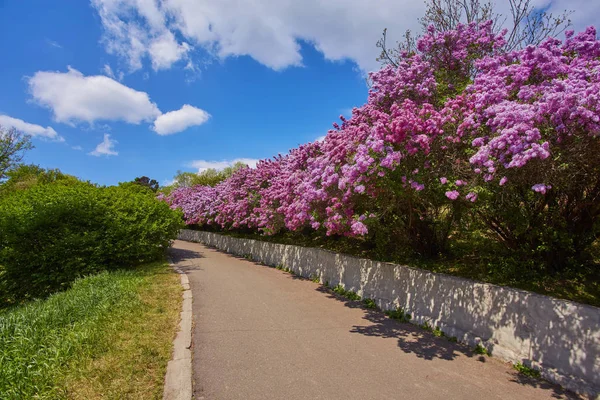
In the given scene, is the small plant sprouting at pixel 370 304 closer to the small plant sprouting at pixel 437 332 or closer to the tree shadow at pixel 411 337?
the tree shadow at pixel 411 337

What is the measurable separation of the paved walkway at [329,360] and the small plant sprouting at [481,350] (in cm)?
12

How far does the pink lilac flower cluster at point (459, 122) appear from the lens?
4.09 m

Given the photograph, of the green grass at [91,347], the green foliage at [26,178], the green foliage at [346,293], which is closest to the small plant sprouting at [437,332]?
the green foliage at [346,293]

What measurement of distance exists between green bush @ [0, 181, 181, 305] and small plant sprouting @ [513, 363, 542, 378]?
11081 millimetres

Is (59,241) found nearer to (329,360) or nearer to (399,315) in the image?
(329,360)

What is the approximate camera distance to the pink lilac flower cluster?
4094mm

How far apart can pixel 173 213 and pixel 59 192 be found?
403 centimetres

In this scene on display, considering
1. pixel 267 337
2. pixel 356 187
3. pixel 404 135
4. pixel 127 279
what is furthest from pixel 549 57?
pixel 127 279

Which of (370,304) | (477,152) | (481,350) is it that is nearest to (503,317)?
(481,350)

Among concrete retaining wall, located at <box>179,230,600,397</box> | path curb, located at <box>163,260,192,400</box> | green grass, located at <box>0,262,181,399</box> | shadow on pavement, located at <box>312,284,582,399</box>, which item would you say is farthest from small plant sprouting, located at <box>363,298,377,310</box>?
green grass, located at <box>0,262,181,399</box>

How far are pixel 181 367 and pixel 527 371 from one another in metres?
4.24

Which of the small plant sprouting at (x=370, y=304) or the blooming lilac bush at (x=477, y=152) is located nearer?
the blooming lilac bush at (x=477, y=152)

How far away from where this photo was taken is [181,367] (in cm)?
423

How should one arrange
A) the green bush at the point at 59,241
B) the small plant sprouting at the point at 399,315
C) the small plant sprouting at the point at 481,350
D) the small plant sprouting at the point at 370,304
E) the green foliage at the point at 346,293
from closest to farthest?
the small plant sprouting at the point at 481,350
the small plant sprouting at the point at 399,315
the small plant sprouting at the point at 370,304
the green foliage at the point at 346,293
the green bush at the point at 59,241
